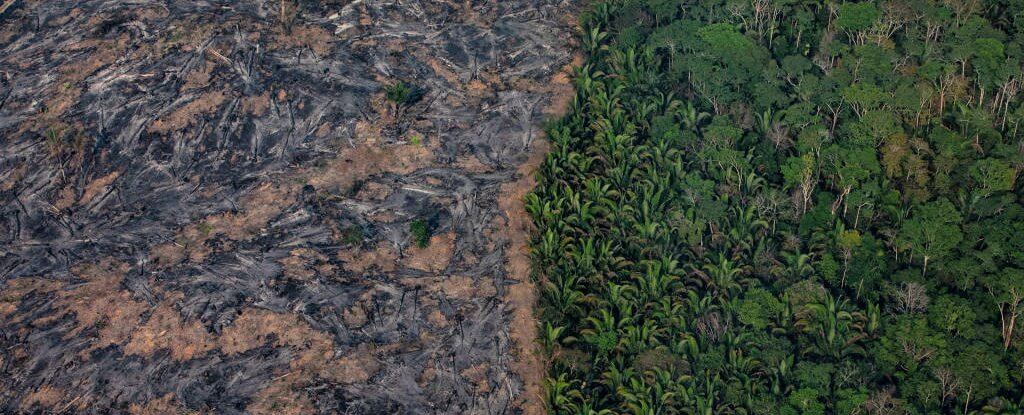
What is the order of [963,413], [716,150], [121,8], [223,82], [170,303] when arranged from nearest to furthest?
[963,413], [170,303], [716,150], [223,82], [121,8]

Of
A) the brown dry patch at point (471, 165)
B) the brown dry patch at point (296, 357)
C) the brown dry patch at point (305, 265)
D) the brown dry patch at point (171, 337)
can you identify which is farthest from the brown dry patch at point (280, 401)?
the brown dry patch at point (471, 165)

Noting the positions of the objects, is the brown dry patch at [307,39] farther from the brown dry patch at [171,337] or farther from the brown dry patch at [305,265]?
the brown dry patch at [171,337]

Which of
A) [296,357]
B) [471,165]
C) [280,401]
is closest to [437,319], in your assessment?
[296,357]

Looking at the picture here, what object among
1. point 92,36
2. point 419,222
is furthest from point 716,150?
point 92,36

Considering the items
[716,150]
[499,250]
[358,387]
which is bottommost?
[358,387]

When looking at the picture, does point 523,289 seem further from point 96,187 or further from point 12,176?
point 12,176

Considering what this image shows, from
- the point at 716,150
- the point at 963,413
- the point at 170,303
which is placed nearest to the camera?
the point at 963,413

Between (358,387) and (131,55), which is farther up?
(131,55)

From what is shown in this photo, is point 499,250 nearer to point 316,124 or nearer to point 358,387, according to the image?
point 358,387
